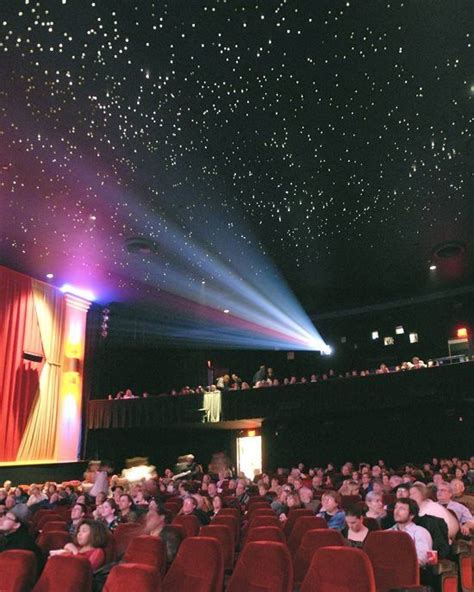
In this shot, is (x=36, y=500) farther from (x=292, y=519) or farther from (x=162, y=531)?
(x=162, y=531)

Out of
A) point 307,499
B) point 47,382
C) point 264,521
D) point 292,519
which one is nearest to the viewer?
point 264,521

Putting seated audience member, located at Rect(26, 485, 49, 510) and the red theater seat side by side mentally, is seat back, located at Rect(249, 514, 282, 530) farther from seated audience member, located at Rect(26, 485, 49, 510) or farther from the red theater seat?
seated audience member, located at Rect(26, 485, 49, 510)

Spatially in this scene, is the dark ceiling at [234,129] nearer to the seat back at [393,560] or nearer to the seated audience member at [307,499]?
the seated audience member at [307,499]

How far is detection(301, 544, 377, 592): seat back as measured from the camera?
3.10 metres

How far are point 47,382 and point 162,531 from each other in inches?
440

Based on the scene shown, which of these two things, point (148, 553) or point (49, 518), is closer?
point (148, 553)

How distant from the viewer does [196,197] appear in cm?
1025

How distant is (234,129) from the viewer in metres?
8.20

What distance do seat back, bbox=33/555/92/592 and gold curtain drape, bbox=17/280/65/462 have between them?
1130 centimetres

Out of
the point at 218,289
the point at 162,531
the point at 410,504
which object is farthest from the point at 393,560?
the point at 218,289

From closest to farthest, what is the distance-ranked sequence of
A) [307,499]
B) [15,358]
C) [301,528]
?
[301,528] < [307,499] < [15,358]

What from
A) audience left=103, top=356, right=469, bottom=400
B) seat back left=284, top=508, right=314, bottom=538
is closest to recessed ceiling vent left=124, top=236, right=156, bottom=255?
audience left=103, top=356, right=469, bottom=400

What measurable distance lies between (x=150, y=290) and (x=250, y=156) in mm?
8045

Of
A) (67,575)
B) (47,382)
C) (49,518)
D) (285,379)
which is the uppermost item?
(285,379)
